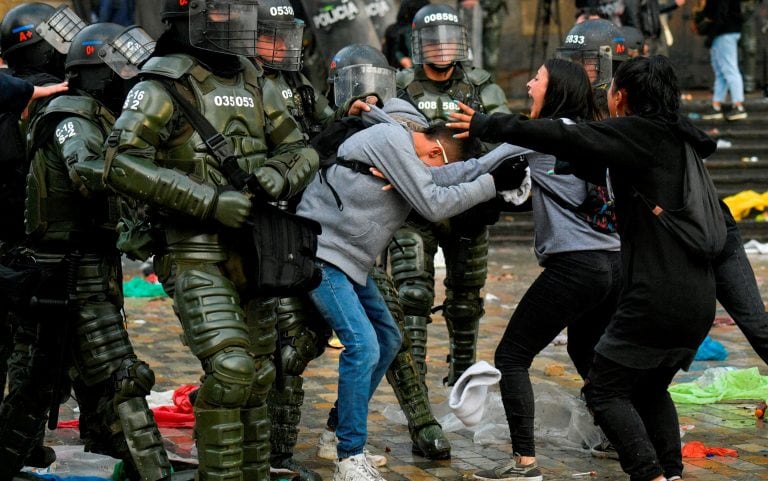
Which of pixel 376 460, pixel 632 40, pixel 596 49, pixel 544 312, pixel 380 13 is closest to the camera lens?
pixel 544 312

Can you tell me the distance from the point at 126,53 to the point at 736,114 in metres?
12.1

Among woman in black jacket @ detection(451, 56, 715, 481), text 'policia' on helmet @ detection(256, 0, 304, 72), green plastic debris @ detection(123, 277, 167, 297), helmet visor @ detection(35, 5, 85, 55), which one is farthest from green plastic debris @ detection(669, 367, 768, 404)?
green plastic debris @ detection(123, 277, 167, 297)

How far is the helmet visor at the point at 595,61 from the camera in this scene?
818 cm

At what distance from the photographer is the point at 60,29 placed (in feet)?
21.6

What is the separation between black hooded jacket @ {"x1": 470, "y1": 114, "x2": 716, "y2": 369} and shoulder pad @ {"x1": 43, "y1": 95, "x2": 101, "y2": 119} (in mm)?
1740

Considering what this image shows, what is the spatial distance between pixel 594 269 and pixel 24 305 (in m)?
2.44

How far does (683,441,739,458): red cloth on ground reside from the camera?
6691 mm

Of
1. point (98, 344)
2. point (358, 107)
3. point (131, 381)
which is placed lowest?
point (131, 381)

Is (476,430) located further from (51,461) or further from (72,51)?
(72,51)

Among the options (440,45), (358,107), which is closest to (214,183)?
(358,107)

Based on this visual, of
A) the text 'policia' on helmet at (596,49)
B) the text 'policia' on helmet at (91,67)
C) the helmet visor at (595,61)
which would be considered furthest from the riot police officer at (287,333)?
the helmet visor at (595,61)

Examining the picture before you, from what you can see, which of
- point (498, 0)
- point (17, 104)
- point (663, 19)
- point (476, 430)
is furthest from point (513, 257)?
point (17, 104)

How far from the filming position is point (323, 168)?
6.09 meters

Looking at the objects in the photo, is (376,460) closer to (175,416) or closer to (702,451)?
(175,416)
